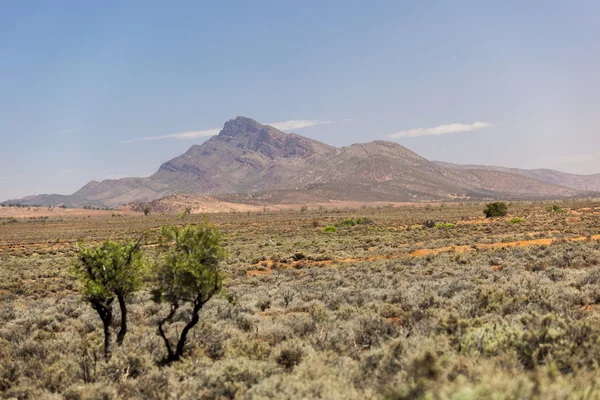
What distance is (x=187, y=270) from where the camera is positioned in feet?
29.1

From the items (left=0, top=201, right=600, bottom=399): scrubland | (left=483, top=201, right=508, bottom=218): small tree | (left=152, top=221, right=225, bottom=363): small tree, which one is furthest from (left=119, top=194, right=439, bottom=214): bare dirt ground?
(left=152, top=221, right=225, bottom=363): small tree

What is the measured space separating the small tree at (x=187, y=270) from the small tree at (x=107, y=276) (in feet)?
3.24

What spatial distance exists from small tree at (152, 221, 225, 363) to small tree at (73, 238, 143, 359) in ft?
3.24

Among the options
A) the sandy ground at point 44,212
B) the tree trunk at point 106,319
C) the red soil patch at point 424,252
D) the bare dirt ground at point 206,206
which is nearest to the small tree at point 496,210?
the red soil patch at point 424,252

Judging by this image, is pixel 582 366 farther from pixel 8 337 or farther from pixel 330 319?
pixel 8 337

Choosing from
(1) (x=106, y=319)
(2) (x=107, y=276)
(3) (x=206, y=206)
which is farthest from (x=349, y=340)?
(3) (x=206, y=206)

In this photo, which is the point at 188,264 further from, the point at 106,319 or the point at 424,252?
the point at 424,252

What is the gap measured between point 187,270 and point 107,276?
7.67 feet

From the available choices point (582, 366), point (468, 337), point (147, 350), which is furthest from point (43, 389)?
point (582, 366)

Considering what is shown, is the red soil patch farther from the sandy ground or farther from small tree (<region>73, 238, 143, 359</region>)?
the sandy ground

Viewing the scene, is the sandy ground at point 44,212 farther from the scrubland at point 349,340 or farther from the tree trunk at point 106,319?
the tree trunk at point 106,319

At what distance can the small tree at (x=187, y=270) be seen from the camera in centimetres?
900

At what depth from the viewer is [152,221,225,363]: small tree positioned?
29.5 feet

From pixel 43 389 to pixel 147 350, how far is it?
234cm
